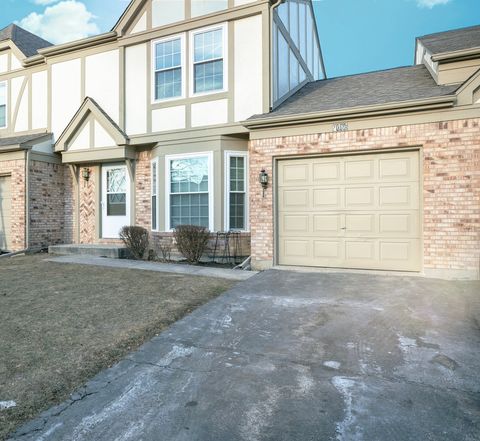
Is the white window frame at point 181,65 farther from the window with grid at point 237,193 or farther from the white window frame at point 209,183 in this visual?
the window with grid at point 237,193

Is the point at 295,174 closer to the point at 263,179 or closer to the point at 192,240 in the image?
the point at 263,179

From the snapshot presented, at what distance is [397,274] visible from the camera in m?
6.93

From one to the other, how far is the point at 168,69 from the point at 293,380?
873 cm

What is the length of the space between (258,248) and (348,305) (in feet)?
10.3

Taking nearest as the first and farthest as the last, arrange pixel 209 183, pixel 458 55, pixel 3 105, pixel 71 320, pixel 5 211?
pixel 71 320 → pixel 458 55 → pixel 209 183 → pixel 5 211 → pixel 3 105

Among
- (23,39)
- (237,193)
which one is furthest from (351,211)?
(23,39)

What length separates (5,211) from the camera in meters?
11.3

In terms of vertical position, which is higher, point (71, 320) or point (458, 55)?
point (458, 55)

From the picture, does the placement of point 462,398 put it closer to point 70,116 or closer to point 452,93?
point 452,93

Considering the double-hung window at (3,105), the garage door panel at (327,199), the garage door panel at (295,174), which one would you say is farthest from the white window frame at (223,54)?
the double-hung window at (3,105)

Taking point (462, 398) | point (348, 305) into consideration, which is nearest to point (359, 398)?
point (462, 398)

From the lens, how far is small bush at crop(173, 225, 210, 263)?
8539mm

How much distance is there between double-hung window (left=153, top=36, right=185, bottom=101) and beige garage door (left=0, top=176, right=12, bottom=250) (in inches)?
221

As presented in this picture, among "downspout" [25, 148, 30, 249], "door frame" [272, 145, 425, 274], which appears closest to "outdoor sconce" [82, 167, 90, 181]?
"downspout" [25, 148, 30, 249]
